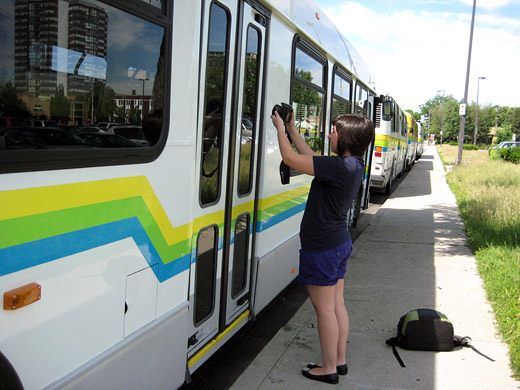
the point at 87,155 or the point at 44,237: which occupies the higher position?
the point at 87,155

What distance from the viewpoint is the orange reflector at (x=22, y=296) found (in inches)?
69.8

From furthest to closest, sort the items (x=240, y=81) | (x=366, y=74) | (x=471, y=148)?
(x=471, y=148) → (x=366, y=74) → (x=240, y=81)

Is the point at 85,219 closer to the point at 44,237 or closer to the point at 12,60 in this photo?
the point at 44,237

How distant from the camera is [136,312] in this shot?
250 centimetres

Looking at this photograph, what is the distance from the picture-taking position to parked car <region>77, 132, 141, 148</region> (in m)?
2.13

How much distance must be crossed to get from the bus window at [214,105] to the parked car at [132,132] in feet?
2.12

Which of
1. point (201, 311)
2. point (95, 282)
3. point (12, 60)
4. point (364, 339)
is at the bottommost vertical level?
point (364, 339)

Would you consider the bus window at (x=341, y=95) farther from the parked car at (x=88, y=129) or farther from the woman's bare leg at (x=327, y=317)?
the parked car at (x=88, y=129)

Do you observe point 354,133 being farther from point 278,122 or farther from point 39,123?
point 39,123

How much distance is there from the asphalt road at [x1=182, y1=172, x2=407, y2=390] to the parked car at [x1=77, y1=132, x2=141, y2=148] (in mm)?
2209

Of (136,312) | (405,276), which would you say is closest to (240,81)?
(136,312)

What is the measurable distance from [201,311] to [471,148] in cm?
5721

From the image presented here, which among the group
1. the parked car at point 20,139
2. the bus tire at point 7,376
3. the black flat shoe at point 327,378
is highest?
the parked car at point 20,139

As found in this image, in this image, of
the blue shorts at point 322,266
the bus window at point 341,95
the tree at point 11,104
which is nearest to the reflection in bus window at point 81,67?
the tree at point 11,104
